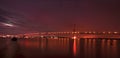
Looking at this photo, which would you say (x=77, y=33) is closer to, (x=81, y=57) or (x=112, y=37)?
(x=112, y=37)

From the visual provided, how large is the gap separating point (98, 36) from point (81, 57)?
338 ft

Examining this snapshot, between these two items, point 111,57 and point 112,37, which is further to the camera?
point 112,37

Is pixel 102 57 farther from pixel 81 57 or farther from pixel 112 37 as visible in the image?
pixel 112 37

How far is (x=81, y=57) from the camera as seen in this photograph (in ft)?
113

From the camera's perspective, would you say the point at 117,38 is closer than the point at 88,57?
No

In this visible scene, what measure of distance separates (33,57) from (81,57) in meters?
9.05

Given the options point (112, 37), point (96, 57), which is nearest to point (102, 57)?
point (96, 57)

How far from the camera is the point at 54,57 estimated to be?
33.1m

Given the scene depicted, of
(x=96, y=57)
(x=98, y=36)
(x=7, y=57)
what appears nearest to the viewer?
(x=7, y=57)

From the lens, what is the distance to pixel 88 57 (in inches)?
1358

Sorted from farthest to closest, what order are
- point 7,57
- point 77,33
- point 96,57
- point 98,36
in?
point 98,36 < point 77,33 < point 96,57 < point 7,57

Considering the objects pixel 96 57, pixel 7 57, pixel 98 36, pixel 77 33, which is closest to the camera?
pixel 7 57

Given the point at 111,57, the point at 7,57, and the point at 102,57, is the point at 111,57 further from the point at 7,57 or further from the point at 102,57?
the point at 7,57

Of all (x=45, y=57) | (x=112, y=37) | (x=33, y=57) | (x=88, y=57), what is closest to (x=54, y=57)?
(x=45, y=57)
